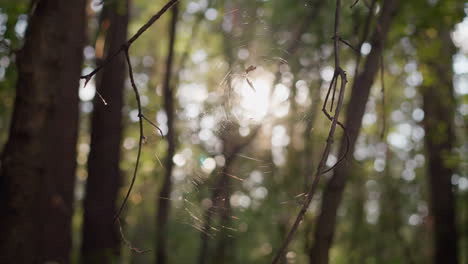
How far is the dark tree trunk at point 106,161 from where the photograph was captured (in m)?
7.54

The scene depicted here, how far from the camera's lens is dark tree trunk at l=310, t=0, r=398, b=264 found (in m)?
4.03

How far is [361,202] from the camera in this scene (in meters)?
14.7

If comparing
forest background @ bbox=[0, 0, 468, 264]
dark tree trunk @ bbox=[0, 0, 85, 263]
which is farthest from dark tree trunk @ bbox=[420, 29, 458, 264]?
dark tree trunk @ bbox=[0, 0, 85, 263]

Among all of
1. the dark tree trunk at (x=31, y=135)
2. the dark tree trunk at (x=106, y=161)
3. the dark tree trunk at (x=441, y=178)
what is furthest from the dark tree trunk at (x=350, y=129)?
the dark tree trunk at (x=441, y=178)

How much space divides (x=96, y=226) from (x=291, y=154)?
3.51m

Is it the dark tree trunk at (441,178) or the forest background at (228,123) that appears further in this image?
the dark tree trunk at (441,178)

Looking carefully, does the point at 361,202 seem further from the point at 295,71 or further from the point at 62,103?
the point at 295,71

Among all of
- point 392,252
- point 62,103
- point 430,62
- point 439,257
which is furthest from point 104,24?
point 392,252

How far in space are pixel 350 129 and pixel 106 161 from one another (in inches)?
187

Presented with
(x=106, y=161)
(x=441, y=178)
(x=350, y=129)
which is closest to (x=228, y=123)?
(x=350, y=129)

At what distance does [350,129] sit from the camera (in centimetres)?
391

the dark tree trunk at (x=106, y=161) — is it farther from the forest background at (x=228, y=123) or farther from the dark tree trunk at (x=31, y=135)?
the dark tree trunk at (x=31, y=135)

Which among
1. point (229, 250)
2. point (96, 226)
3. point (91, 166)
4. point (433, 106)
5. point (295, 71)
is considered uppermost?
point (433, 106)

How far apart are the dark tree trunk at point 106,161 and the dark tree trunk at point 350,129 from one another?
12.7 feet
